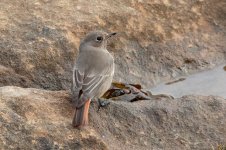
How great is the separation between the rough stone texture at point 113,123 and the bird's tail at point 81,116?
71 millimetres

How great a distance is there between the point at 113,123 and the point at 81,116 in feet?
1.70

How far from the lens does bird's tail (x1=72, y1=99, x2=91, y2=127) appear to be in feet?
22.9

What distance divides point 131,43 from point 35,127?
3.14m

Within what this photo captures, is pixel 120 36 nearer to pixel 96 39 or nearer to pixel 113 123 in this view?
pixel 96 39

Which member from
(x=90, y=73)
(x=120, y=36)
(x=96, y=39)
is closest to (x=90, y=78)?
(x=90, y=73)

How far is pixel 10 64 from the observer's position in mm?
8711

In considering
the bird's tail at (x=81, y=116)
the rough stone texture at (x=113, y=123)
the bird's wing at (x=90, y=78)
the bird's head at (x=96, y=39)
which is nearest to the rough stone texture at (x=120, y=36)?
the bird's head at (x=96, y=39)

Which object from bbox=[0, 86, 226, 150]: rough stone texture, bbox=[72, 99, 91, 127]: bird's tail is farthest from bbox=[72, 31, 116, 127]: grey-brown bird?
bbox=[0, 86, 226, 150]: rough stone texture

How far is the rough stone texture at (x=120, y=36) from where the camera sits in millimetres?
8859

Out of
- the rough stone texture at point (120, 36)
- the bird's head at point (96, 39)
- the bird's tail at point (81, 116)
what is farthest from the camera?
the rough stone texture at point (120, 36)

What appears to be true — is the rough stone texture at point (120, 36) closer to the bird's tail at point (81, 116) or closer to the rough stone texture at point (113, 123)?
the rough stone texture at point (113, 123)

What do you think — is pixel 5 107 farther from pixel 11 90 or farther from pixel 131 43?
pixel 131 43

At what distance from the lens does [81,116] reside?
705 centimetres

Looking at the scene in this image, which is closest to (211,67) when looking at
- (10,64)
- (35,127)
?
(10,64)
